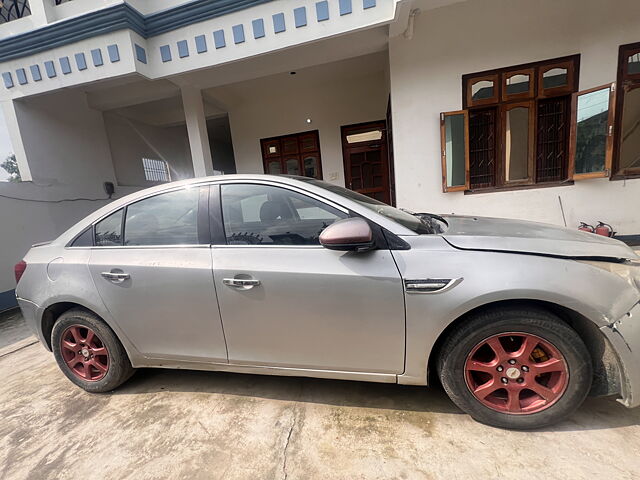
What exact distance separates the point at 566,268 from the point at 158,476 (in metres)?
2.28

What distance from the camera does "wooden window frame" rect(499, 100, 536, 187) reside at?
4531 millimetres

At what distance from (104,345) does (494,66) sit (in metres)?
5.98

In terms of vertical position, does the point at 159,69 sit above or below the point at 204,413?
above

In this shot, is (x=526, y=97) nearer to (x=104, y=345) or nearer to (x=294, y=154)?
(x=294, y=154)

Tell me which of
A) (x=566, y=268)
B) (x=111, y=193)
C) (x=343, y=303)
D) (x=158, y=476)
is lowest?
(x=158, y=476)

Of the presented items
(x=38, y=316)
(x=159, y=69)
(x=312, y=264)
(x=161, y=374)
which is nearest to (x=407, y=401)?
(x=312, y=264)

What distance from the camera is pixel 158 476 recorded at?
1.45 metres

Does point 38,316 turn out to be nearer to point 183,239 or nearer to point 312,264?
point 183,239

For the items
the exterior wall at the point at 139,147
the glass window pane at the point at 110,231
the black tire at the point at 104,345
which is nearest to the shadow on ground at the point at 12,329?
the black tire at the point at 104,345

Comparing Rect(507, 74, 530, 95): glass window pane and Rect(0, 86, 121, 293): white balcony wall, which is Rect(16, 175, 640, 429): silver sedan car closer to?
Rect(507, 74, 530, 95): glass window pane

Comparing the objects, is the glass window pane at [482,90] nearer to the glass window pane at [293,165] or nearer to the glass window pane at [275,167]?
the glass window pane at [293,165]

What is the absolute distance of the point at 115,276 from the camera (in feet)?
Result: 6.19

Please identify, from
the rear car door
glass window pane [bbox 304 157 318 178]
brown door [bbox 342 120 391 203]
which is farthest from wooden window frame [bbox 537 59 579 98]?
the rear car door

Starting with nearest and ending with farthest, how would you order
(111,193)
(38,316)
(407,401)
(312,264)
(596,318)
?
1. (596,318)
2. (312,264)
3. (407,401)
4. (38,316)
5. (111,193)
